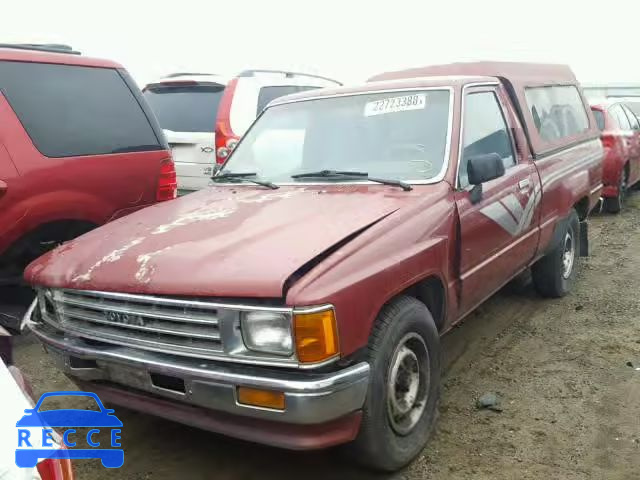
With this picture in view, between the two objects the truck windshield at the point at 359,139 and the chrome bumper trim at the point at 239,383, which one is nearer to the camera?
the chrome bumper trim at the point at 239,383

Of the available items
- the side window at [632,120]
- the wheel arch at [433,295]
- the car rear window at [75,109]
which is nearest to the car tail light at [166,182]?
the car rear window at [75,109]

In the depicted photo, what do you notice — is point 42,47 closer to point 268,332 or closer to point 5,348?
point 5,348

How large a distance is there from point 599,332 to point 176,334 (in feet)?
11.1

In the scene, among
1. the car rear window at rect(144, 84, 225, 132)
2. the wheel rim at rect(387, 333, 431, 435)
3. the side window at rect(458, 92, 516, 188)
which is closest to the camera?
the wheel rim at rect(387, 333, 431, 435)

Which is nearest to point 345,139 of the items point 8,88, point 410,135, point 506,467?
point 410,135

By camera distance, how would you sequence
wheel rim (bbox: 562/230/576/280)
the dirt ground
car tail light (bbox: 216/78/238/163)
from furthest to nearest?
1. car tail light (bbox: 216/78/238/163)
2. wheel rim (bbox: 562/230/576/280)
3. the dirt ground

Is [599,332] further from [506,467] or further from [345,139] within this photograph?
[345,139]

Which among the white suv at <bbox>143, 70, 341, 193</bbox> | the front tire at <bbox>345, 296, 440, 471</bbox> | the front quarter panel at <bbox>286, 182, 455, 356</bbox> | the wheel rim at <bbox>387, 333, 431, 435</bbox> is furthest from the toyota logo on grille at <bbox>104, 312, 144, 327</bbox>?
the white suv at <bbox>143, 70, 341, 193</bbox>

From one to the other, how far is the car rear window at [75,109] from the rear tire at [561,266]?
3.43m

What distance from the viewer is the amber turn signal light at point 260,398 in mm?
2361

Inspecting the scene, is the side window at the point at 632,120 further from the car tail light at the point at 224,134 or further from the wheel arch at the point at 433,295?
the wheel arch at the point at 433,295

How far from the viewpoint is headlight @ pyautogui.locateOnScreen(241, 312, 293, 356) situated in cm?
236

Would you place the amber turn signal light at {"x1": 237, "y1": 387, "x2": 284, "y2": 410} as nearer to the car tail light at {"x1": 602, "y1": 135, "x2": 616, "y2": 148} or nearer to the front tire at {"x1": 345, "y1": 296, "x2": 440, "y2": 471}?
the front tire at {"x1": 345, "y1": 296, "x2": 440, "y2": 471}

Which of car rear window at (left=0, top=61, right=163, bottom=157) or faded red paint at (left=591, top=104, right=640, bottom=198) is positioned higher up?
car rear window at (left=0, top=61, right=163, bottom=157)
